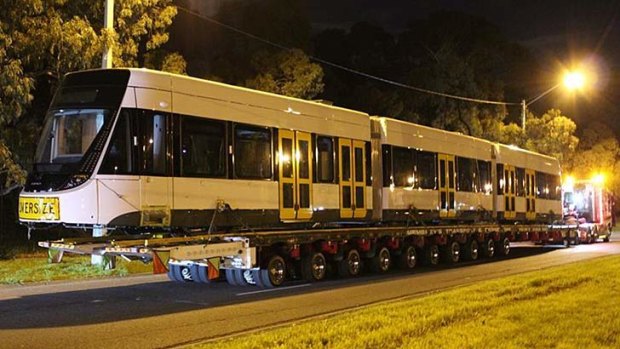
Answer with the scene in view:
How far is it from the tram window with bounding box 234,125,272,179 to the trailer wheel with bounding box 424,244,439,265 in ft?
27.9

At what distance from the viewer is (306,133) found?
1688 cm

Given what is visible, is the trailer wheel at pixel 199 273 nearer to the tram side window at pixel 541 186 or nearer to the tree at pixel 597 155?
the tram side window at pixel 541 186

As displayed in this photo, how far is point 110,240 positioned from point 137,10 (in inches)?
349

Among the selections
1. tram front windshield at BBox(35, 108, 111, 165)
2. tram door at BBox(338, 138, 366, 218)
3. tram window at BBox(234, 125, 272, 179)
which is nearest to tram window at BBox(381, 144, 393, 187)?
tram door at BBox(338, 138, 366, 218)

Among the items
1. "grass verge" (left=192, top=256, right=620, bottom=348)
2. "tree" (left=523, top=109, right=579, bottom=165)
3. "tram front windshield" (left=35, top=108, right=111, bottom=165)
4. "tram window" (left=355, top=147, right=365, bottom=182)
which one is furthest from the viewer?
"tree" (left=523, top=109, right=579, bottom=165)

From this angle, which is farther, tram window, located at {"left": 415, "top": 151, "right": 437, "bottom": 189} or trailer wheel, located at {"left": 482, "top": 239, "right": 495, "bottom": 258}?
trailer wheel, located at {"left": 482, "top": 239, "right": 495, "bottom": 258}

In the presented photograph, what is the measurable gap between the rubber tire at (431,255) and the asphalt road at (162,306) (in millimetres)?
3364

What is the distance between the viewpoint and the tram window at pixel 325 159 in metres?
17.2

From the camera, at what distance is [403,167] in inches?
825

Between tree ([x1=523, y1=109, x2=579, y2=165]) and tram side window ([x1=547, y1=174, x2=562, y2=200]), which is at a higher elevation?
tree ([x1=523, y1=109, x2=579, y2=165])

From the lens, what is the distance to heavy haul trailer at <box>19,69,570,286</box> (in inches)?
484

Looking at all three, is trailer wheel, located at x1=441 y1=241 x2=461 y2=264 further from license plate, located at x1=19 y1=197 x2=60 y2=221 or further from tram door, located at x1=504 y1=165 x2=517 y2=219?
license plate, located at x1=19 y1=197 x2=60 y2=221

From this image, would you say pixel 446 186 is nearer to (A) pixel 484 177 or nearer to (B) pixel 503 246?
(A) pixel 484 177

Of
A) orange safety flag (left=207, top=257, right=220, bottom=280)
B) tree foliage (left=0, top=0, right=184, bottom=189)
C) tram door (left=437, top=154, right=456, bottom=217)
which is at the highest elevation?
tree foliage (left=0, top=0, right=184, bottom=189)
